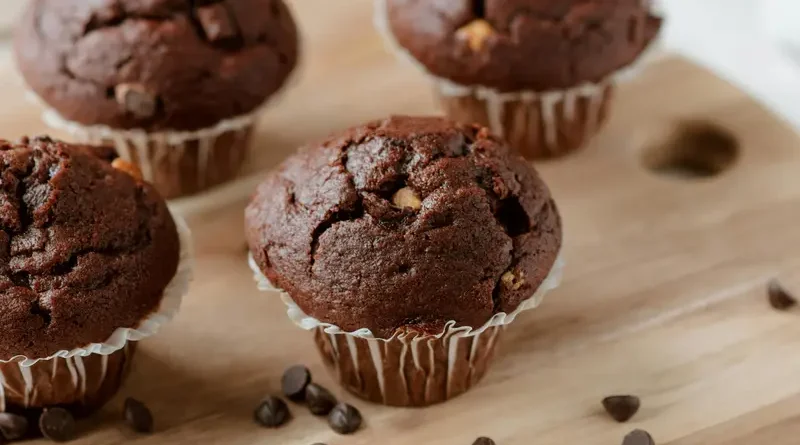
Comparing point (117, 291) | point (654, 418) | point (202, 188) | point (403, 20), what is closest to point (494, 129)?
point (403, 20)

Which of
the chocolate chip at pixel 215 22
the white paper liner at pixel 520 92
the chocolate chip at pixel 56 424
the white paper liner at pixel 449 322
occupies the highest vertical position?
the chocolate chip at pixel 215 22

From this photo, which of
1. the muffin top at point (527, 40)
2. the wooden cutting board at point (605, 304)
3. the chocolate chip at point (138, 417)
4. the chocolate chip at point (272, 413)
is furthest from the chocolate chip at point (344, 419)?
the muffin top at point (527, 40)

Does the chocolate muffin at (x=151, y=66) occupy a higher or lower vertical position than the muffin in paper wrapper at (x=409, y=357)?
higher

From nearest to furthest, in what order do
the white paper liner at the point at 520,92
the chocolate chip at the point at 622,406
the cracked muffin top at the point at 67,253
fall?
the cracked muffin top at the point at 67,253
the chocolate chip at the point at 622,406
the white paper liner at the point at 520,92

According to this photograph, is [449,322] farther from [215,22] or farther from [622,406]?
[215,22]

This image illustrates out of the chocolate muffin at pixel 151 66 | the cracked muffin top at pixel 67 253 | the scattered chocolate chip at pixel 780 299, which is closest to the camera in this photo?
the cracked muffin top at pixel 67 253

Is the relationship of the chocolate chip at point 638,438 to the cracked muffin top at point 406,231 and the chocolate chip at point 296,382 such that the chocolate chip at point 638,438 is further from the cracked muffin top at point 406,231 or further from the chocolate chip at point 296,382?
the chocolate chip at point 296,382

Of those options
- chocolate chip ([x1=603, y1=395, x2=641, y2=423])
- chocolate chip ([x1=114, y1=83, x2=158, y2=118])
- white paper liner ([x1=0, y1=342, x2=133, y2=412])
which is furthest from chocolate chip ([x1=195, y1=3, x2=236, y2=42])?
chocolate chip ([x1=603, y1=395, x2=641, y2=423])
